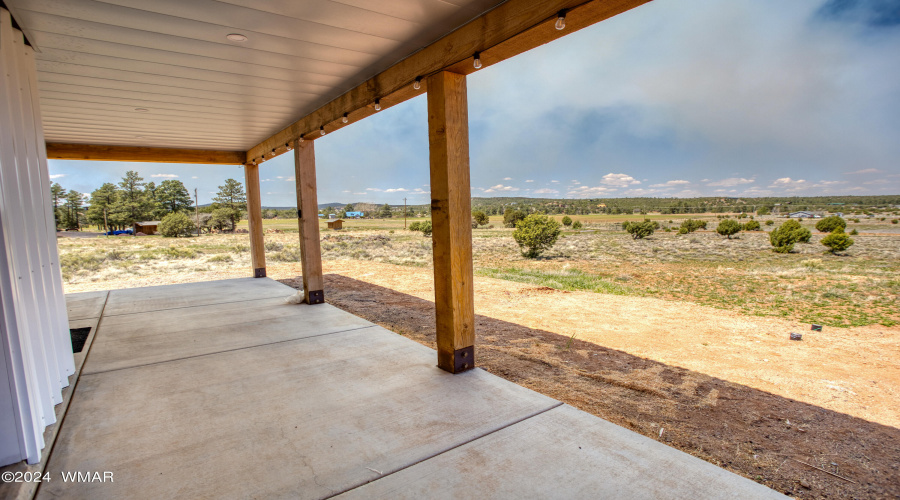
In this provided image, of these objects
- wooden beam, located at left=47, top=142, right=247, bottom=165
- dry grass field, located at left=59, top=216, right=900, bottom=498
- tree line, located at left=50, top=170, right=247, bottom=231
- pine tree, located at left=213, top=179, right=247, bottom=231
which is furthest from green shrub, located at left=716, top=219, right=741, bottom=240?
pine tree, located at left=213, top=179, right=247, bottom=231

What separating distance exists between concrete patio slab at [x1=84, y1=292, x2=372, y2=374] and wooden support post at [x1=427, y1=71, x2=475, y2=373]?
1.78m

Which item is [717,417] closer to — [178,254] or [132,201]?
[178,254]

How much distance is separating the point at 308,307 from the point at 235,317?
89 centimetres

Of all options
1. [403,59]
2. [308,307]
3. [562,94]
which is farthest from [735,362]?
[562,94]

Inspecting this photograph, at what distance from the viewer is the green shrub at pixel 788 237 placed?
695 inches

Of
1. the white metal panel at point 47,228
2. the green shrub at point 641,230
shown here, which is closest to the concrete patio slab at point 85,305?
the white metal panel at point 47,228

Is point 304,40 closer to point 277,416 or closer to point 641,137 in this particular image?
point 277,416

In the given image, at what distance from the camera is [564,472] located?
1779mm

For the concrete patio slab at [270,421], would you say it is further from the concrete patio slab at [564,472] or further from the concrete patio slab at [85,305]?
the concrete patio slab at [85,305]

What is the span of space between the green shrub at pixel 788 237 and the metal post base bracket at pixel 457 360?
2073 centimetres

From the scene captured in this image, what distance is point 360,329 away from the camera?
14.0ft

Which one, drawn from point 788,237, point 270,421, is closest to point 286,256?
point 270,421

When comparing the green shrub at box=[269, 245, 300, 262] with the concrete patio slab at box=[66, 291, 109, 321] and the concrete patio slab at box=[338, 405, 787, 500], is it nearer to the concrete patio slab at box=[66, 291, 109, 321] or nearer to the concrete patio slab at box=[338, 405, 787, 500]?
the concrete patio slab at box=[66, 291, 109, 321]

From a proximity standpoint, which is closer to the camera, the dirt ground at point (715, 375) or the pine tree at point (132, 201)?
the dirt ground at point (715, 375)
